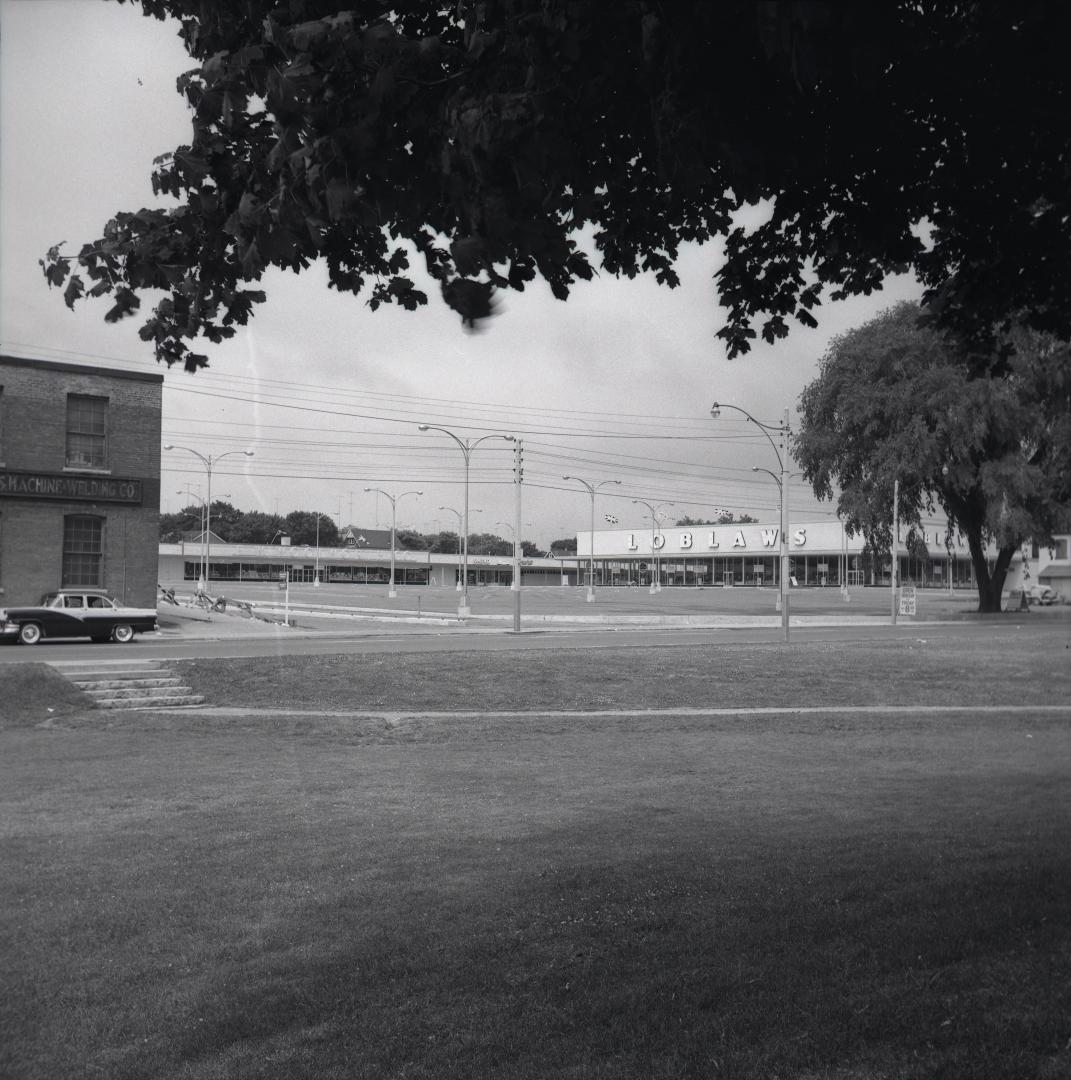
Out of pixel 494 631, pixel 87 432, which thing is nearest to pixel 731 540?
pixel 494 631

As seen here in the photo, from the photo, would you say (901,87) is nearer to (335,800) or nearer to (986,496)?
(335,800)

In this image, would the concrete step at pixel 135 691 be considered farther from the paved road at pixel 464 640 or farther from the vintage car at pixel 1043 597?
the vintage car at pixel 1043 597

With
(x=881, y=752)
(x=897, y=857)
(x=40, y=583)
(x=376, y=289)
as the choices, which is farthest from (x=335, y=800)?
(x=40, y=583)

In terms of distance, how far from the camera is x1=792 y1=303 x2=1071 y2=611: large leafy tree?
4912 cm

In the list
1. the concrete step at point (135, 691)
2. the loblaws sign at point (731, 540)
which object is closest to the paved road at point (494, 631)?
the concrete step at point (135, 691)

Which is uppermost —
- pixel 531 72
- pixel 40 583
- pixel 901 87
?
pixel 901 87

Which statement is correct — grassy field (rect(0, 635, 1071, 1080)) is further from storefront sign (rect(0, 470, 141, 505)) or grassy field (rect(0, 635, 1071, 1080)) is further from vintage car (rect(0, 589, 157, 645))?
storefront sign (rect(0, 470, 141, 505))

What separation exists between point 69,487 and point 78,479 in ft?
1.35

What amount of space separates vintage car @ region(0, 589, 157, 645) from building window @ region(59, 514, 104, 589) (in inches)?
121

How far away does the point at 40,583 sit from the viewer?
3578 cm

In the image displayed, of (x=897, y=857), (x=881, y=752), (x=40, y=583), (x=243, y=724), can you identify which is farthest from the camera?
(x=40, y=583)

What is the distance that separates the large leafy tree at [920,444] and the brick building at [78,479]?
32.7 m

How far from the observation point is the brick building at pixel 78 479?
35656mm

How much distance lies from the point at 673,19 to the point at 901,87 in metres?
2.47
